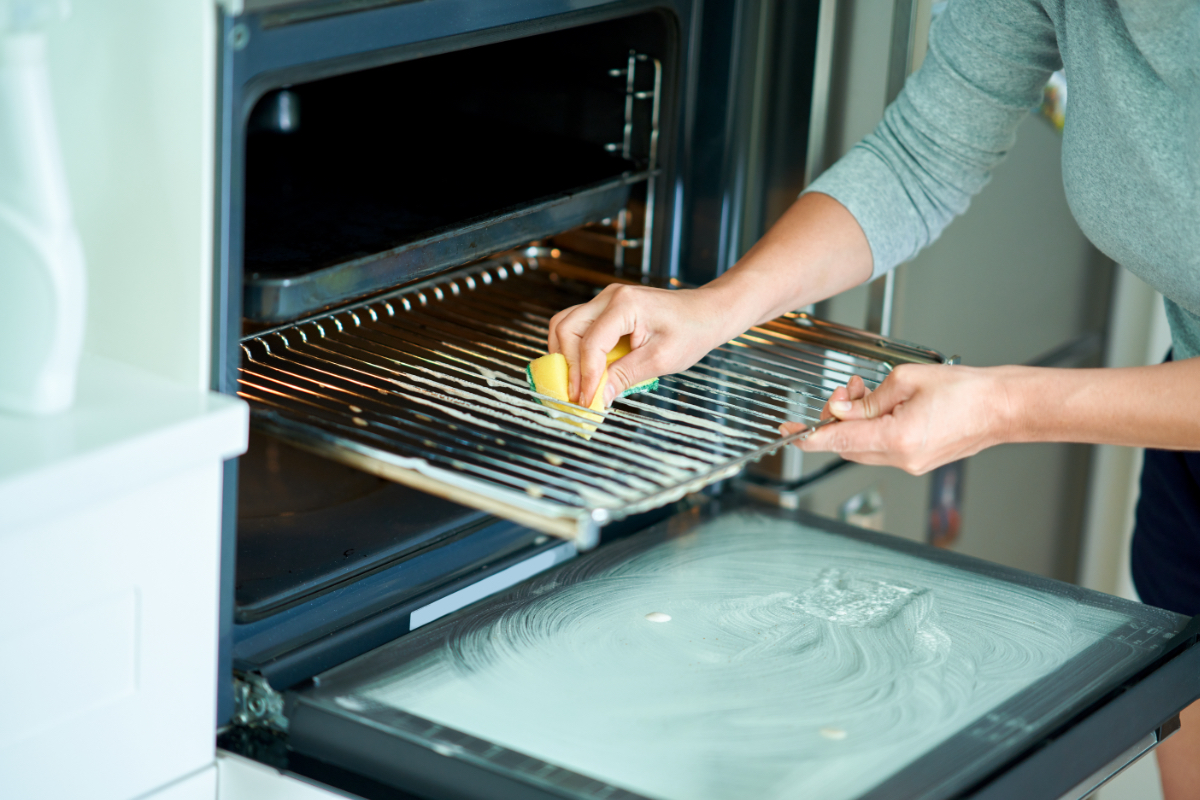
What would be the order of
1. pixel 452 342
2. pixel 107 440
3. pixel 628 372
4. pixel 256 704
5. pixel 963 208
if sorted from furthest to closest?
pixel 963 208 < pixel 452 342 < pixel 628 372 < pixel 256 704 < pixel 107 440

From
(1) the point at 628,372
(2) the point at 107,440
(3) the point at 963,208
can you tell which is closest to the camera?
(2) the point at 107,440

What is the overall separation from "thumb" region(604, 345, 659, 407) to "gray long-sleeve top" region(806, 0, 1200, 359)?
268 millimetres

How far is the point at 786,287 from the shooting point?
1.13 metres

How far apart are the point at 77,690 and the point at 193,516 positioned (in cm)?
12

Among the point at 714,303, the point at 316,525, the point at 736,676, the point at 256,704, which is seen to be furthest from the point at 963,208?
the point at 256,704

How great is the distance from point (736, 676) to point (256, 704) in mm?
327

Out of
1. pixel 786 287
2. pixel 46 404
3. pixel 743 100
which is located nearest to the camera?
pixel 46 404

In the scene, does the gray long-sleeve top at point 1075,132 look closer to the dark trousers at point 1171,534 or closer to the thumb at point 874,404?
the dark trousers at point 1171,534

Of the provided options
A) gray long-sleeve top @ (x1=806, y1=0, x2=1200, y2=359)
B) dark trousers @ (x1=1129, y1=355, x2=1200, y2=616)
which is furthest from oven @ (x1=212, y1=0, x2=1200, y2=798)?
dark trousers @ (x1=1129, y1=355, x2=1200, y2=616)

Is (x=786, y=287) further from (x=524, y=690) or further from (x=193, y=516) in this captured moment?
(x=193, y=516)

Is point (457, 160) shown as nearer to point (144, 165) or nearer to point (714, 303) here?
point (714, 303)

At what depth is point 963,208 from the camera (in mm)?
1243

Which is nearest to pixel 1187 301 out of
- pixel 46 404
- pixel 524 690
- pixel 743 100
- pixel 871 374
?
pixel 871 374

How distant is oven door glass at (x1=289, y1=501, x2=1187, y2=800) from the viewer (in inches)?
32.5
